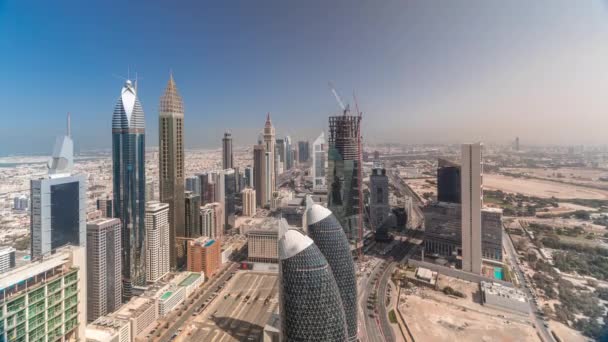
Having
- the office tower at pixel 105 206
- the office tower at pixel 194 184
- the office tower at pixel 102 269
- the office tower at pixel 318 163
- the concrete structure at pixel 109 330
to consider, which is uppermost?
the office tower at pixel 318 163

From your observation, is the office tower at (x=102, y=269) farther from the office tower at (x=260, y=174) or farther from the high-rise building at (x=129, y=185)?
the office tower at (x=260, y=174)

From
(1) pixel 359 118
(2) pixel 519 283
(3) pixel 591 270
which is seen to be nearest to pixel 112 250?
(1) pixel 359 118

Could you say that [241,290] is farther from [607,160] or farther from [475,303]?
[607,160]

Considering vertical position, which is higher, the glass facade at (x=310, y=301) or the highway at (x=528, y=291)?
the glass facade at (x=310, y=301)

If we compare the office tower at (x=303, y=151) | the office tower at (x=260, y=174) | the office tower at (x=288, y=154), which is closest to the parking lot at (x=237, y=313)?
the office tower at (x=260, y=174)

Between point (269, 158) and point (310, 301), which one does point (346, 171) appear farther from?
point (269, 158)

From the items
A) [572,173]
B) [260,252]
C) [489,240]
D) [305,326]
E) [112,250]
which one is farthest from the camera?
[260,252]
